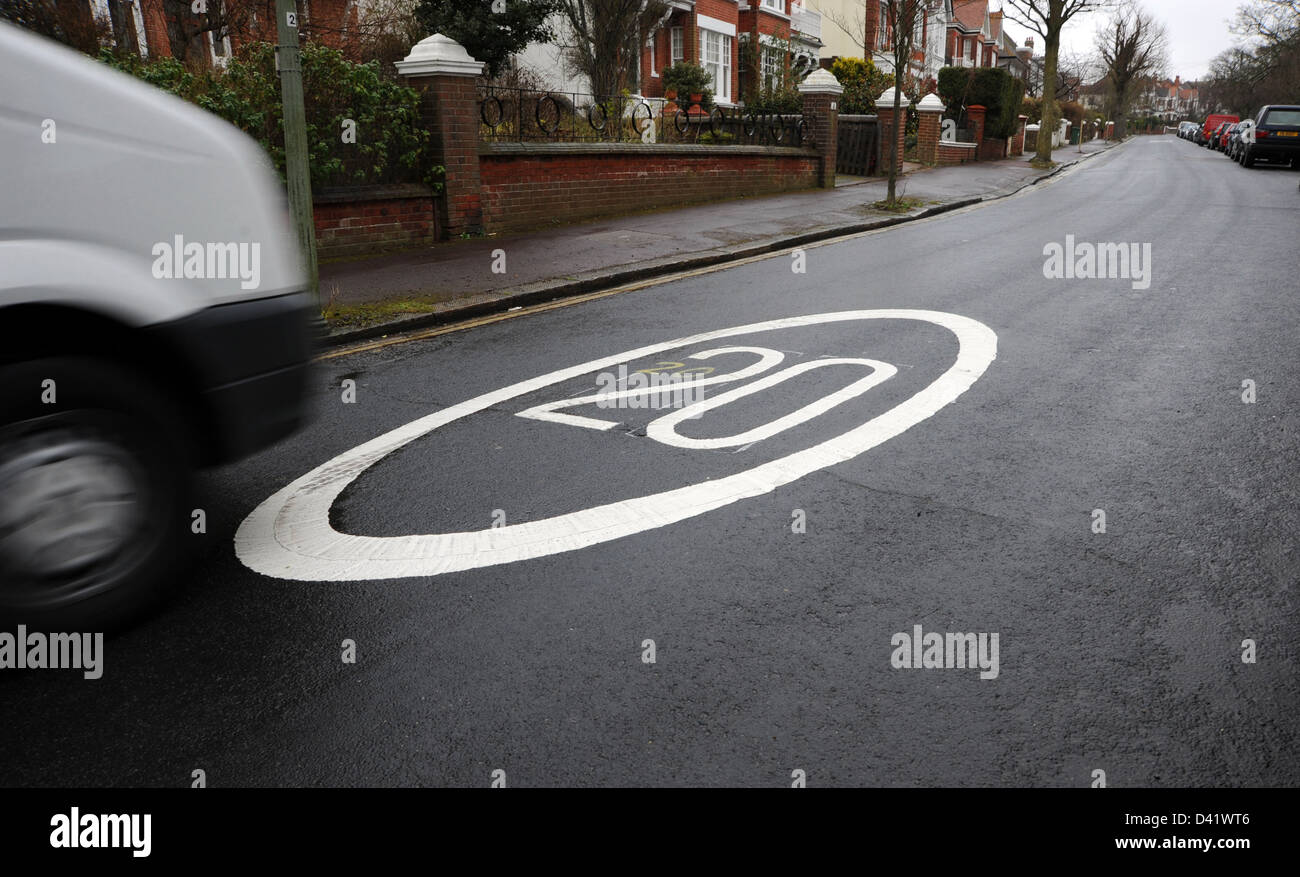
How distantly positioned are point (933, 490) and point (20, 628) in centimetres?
356

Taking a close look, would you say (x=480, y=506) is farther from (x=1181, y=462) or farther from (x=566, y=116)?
(x=566, y=116)

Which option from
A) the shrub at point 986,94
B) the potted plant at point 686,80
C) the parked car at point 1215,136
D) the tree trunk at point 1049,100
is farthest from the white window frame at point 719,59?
the parked car at point 1215,136

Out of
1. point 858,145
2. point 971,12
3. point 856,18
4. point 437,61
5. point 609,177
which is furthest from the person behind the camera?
point 971,12

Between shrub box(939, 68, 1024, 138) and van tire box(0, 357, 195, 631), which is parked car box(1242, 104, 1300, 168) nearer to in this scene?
shrub box(939, 68, 1024, 138)

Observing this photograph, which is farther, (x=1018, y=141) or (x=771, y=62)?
(x=1018, y=141)

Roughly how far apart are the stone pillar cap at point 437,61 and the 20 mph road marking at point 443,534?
24.8 ft

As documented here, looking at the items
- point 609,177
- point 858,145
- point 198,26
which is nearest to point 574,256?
point 609,177

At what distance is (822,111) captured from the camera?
762 inches

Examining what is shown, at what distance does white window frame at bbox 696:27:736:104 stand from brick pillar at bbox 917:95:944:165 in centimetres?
969

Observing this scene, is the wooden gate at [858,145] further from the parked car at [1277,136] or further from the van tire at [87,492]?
the van tire at [87,492]

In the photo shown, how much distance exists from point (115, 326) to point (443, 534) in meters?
1.48

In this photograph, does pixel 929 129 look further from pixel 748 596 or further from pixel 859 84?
pixel 748 596

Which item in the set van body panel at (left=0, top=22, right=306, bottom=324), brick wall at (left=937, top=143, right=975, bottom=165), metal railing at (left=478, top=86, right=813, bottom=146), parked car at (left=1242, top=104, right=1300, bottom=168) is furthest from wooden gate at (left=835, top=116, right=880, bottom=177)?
van body panel at (left=0, top=22, right=306, bottom=324)

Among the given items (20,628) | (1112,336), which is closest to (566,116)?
(1112,336)
